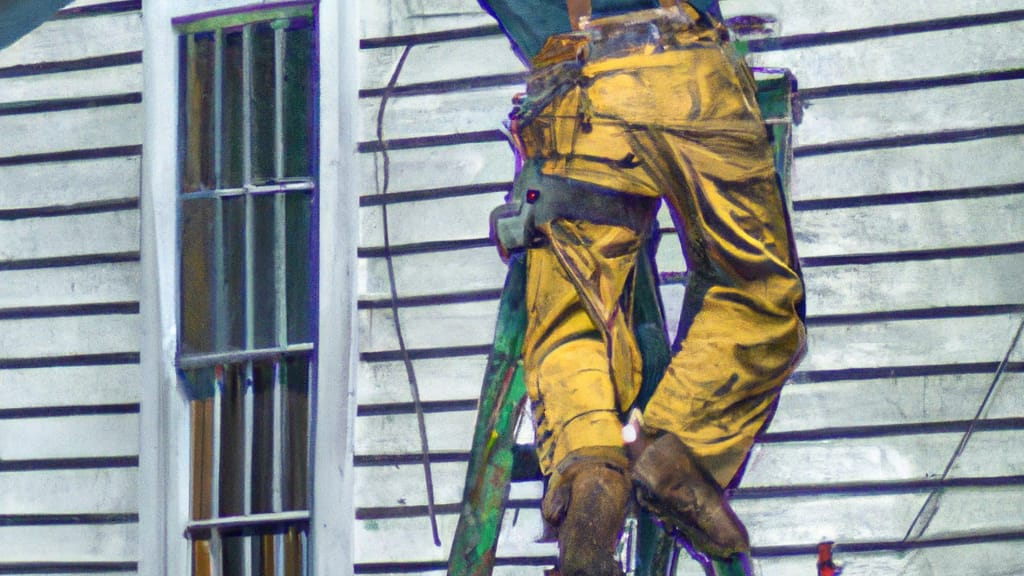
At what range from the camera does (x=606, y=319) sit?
3.86m

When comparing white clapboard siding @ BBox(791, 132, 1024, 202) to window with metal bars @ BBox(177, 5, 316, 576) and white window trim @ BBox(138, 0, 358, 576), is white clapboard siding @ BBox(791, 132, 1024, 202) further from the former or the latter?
window with metal bars @ BBox(177, 5, 316, 576)

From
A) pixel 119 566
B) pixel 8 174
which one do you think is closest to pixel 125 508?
pixel 119 566

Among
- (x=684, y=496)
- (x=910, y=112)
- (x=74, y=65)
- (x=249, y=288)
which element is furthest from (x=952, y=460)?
(x=74, y=65)

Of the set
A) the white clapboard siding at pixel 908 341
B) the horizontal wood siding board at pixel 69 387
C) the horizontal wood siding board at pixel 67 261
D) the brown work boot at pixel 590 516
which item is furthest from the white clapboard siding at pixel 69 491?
the brown work boot at pixel 590 516

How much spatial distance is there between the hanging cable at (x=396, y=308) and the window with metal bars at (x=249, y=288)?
234 millimetres

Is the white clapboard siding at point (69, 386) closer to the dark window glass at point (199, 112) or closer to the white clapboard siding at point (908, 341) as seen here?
the dark window glass at point (199, 112)

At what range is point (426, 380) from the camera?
500 centimetres

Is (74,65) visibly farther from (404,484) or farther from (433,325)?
(404,484)

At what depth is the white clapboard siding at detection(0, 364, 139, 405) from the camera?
5.36 metres

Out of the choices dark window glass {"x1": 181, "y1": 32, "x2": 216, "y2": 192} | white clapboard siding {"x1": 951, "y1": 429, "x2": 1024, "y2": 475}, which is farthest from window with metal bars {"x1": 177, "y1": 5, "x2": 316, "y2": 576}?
white clapboard siding {"x1": 951, "y1": 429, "x2": 1024, "y2": 475}

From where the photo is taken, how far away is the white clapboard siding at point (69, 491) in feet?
17.5

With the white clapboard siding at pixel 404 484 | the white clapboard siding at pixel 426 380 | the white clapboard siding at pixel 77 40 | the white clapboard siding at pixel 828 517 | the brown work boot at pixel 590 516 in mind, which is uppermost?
the white clapboard siding at pixel 77 40

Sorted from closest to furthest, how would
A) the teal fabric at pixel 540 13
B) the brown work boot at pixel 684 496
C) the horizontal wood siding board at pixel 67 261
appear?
the brown work boot at pixel 684 496 < the teal fabric at pixel 540 13 < the horizontal wood siding board at pixel 67 261

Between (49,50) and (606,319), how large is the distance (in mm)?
2646
